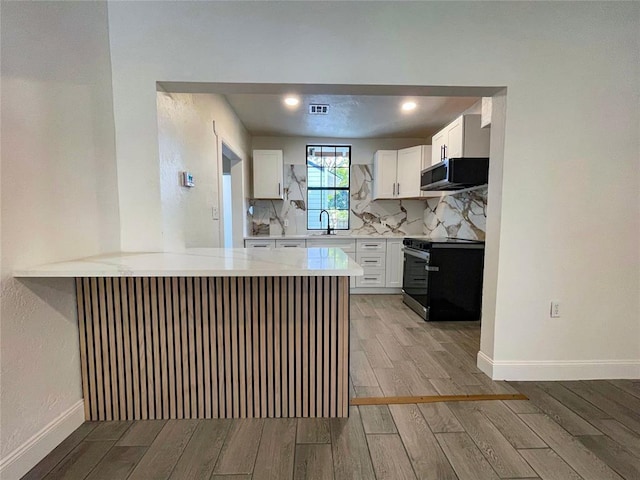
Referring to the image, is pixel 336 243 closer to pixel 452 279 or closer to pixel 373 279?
pixel 373 279

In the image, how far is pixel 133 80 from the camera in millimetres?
1854

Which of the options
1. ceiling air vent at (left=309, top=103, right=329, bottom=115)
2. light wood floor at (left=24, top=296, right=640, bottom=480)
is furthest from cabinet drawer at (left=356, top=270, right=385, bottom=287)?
light wood floor at (left=24, top=296, right=640, bottom=480)

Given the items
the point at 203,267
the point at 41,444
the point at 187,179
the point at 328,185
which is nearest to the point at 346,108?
the point at 328,185

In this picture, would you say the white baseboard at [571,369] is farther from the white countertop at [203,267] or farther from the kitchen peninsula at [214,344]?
the white countertop at [203,267]

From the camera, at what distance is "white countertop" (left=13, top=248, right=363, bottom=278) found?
1.30 metres

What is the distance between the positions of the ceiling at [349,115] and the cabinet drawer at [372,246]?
63.1 inches

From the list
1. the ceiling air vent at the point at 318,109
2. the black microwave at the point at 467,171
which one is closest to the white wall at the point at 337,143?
the ceiling air vent at the point at 318,109

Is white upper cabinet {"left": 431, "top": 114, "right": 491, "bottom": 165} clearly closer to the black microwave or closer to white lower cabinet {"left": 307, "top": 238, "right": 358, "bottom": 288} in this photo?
the black microwave

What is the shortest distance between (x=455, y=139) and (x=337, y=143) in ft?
6.75

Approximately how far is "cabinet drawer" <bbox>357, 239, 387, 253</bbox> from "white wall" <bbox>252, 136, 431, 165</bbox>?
136 centimetres

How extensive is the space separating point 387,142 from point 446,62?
3022 mm

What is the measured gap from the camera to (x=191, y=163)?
2.43m


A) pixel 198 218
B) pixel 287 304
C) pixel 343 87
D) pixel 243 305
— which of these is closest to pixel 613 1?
pixel 343 87

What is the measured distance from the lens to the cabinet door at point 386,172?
15.1 feet
